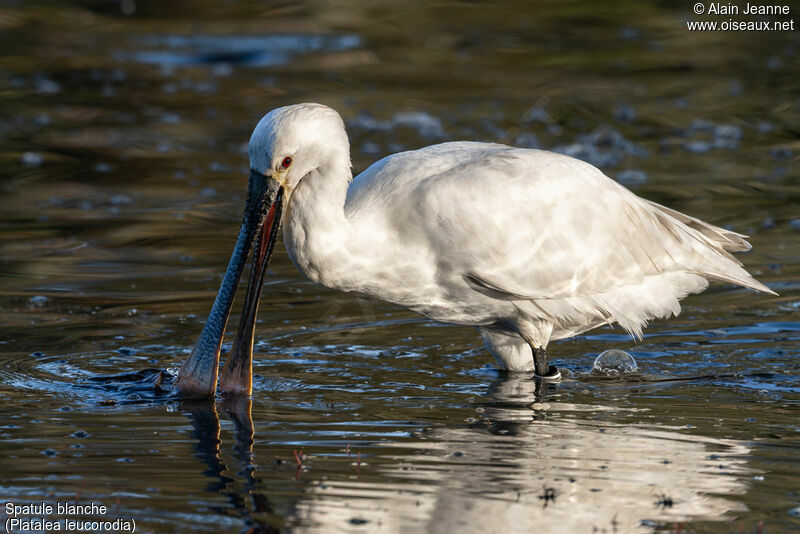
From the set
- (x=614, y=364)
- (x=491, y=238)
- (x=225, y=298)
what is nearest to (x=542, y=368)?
(x=614, y=364)

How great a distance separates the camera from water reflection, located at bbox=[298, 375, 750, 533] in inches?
223

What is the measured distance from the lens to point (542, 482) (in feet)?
20.2

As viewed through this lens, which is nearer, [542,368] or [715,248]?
[542,368]

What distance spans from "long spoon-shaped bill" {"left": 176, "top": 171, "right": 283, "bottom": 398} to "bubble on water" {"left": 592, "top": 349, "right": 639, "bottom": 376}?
2292mm

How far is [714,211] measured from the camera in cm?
1251

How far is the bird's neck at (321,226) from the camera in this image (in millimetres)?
7457

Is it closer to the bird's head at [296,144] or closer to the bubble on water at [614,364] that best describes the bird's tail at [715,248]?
the bubble on water at [614,364]

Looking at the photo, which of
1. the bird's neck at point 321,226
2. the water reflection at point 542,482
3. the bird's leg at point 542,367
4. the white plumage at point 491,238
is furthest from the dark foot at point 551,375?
the bird's neck at point 321,226

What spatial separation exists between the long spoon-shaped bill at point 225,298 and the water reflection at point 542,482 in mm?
1464

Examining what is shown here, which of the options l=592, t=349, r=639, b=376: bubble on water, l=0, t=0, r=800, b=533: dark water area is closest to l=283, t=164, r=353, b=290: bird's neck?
l=0, t=0, r=800, b=533: dark water area

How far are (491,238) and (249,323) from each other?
1499mm

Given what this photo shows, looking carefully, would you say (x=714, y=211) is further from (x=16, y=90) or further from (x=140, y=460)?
(x=16, y=90)

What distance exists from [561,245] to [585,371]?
2.75ft

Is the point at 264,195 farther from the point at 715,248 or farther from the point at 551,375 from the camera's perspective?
the point at 715,248
